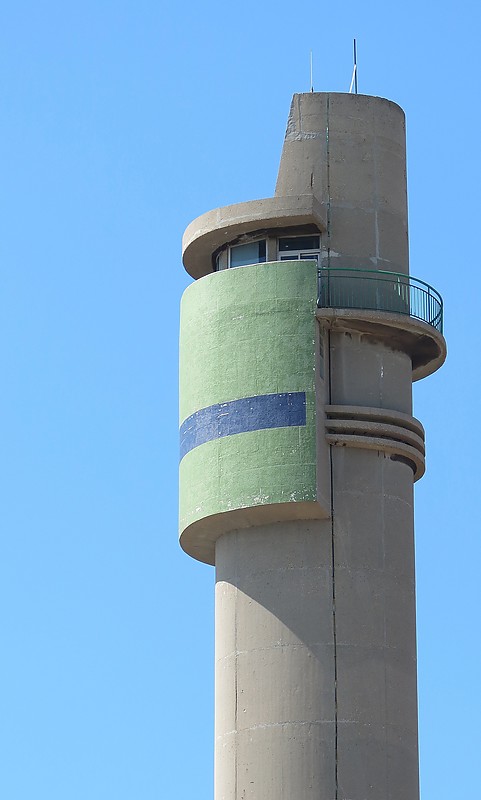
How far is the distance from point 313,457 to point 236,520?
2736 millimetres

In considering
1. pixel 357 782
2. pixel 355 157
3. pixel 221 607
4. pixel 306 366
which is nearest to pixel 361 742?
pixel 357 782

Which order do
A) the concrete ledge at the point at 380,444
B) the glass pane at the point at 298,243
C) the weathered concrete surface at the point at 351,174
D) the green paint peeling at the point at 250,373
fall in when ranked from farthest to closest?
1. the glass pane at the point at 298,243
2. the weathered concrete surface at the point at 351,174
3. the concrete ledge at the point at 380,444
4. the green paint peeling at the point at 250,373

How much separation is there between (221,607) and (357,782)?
246 inches

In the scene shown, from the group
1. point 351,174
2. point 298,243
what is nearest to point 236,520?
point 298,243

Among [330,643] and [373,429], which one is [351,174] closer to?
[373,429]

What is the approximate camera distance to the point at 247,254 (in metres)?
71.2

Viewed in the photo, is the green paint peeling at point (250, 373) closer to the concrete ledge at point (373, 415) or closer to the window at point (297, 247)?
the concrete ledge at point (373, 415)

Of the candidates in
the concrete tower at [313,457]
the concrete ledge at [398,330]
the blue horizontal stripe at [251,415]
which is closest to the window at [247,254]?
the concrete tower at [313,457]

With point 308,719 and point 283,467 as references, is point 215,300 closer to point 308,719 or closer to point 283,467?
point 283,467

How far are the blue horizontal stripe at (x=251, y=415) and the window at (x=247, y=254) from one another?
4.51 meters

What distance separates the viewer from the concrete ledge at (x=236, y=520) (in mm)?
67000

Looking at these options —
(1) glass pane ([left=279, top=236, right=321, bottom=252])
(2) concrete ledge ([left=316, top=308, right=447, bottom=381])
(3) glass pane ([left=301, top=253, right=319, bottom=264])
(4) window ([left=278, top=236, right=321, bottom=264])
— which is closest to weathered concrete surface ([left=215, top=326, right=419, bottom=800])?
(2) concrete ledge ([left=316, top=308, right=447, bottom=381])

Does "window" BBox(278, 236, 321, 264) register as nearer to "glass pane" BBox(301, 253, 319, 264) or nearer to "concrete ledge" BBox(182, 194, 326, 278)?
"glass pane" BBox(301, 253, 319, 264)

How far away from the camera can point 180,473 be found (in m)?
70.3
